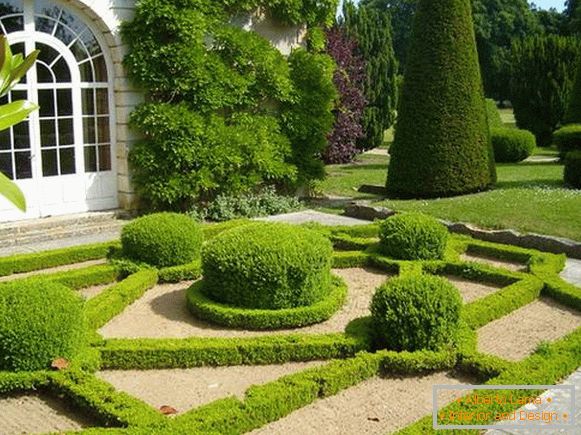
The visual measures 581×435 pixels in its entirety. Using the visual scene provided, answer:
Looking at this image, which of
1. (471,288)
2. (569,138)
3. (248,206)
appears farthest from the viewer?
(569,138)

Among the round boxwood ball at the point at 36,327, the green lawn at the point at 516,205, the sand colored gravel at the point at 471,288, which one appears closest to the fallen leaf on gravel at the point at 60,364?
the round boxwood ball at the point at 36,327

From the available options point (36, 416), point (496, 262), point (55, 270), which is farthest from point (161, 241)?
point (496, 262)

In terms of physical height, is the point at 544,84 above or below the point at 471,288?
above

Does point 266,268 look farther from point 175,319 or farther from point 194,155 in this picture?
point 194,155

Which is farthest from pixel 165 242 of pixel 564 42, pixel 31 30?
pixel 564 42

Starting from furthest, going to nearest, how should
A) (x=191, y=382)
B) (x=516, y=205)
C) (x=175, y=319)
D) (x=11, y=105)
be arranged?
(x=516, y=205)
(x=175, y=319)
(x=191, y=382)
(x=11, y=105)

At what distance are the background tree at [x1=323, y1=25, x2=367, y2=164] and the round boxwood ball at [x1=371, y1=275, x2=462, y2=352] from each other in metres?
14.3

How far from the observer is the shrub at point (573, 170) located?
540 inches

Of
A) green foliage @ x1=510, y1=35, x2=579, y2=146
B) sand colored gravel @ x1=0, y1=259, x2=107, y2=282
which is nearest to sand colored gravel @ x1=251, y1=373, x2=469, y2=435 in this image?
sand colored gravel @ x1=0, y1=259, x2=107, y2=282

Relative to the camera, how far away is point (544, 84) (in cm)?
2675

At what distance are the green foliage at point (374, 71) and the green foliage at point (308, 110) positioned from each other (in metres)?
8.08

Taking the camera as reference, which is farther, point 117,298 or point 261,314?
point 117,298

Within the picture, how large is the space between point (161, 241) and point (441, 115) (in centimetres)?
711

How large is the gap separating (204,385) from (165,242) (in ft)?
9.74
